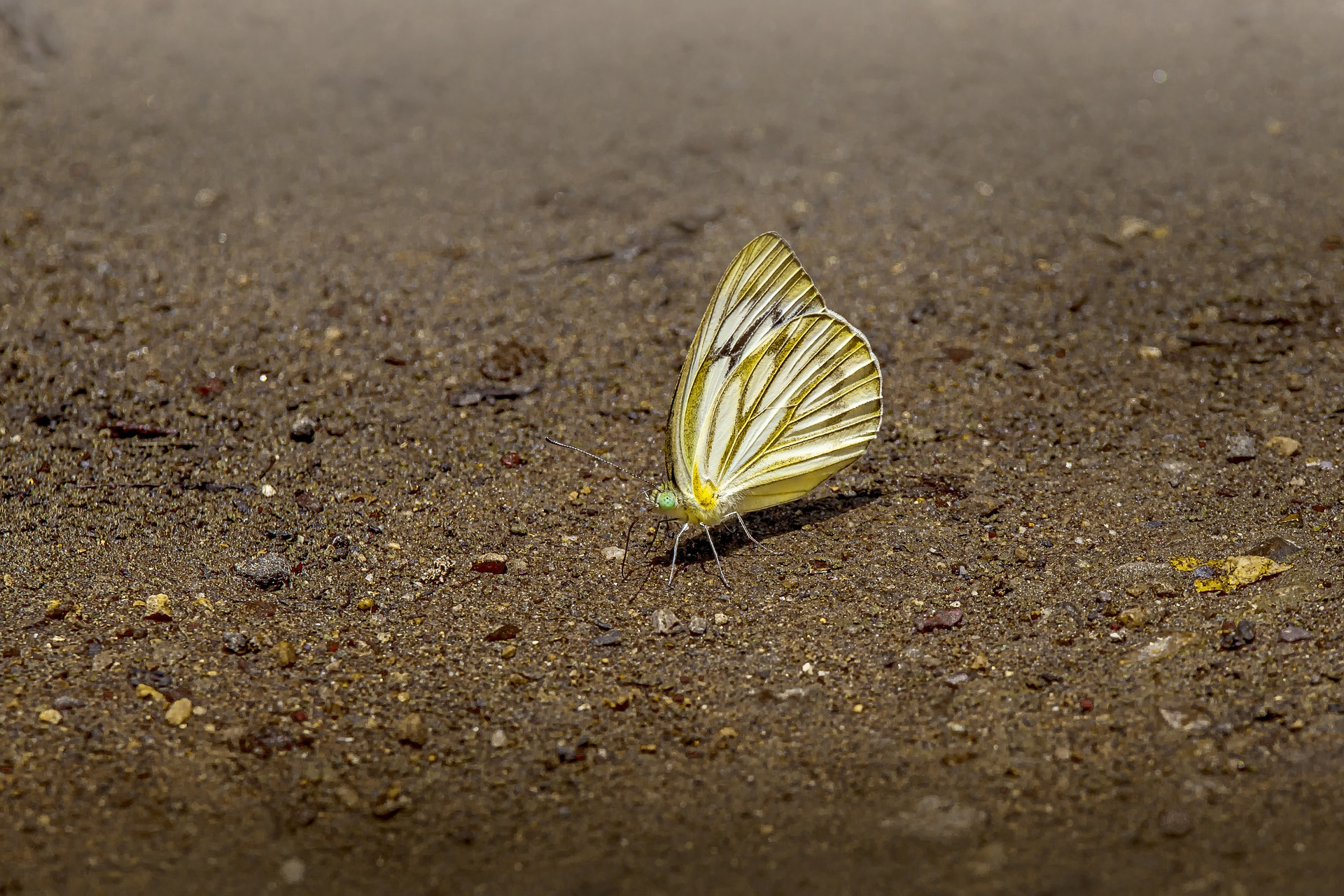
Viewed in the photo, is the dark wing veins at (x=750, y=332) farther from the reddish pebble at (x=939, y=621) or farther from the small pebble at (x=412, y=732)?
the small pebble at (x=412, y=732)

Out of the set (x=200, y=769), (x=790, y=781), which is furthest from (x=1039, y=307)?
(x=200, y=769)

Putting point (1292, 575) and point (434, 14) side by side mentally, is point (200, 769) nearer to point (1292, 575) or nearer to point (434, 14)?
point (1292, 575)

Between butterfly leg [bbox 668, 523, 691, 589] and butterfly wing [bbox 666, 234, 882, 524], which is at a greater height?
butterfly wing [bbox 666, 234, 882, 524]

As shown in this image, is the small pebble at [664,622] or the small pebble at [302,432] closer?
the small pebble at [664,622]

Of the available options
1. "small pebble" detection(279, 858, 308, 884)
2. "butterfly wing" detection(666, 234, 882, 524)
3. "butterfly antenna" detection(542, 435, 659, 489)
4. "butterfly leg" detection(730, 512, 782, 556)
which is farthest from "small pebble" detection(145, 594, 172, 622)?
"butterfly leg" detection(730, 512, 782, 556)

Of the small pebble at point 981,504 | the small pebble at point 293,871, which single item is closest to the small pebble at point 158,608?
the small pebble at point 293,871

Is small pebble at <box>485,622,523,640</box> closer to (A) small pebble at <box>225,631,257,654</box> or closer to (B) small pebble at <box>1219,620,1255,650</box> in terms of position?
(A) small pebble at <box>225,631,257,654</box>

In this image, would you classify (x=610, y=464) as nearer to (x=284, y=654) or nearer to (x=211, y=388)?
(x=284, y=654)
